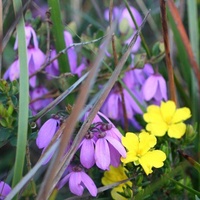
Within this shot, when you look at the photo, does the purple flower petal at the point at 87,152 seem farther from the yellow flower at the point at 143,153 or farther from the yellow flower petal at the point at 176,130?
the yellow flower petal at the point at 176,130

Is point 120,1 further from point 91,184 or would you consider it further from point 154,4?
point 91,184

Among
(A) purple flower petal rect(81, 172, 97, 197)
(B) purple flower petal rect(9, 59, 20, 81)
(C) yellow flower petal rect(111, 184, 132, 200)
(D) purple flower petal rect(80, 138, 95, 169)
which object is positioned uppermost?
(B) purple flower petal rect(9, 59, 20, 81)

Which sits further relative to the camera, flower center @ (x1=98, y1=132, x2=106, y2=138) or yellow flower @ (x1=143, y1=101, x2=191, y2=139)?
yellow flower @ (x1=143, y1=101, x2=191, y2=139)

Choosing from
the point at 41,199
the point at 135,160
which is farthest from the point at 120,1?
the point at 41,199

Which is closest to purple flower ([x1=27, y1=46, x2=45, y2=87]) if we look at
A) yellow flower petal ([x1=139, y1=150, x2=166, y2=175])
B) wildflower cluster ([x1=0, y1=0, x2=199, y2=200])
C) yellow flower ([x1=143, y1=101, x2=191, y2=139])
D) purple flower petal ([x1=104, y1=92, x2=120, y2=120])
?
wildflower cluster ([x1=0, y1=0, x2=199, y2=200])

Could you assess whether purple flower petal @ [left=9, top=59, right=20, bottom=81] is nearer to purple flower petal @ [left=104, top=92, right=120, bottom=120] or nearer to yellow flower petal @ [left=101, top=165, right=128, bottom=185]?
purple flower petal @ [left=104, top=92, right=120, bottom=120]

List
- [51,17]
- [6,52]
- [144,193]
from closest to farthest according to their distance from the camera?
[144,193], [51,17], [6,52]

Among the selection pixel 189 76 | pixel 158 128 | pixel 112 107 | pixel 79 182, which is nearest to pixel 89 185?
pixel 79 182
